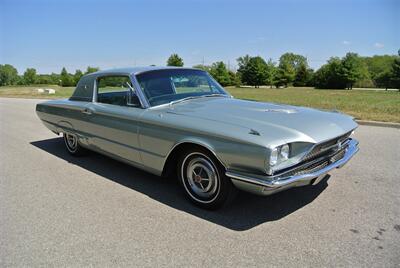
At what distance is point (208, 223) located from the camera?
3227mm

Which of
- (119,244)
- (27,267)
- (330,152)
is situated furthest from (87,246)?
(330,152)

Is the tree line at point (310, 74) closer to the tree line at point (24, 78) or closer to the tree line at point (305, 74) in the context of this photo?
the tree line at point (305, 74)

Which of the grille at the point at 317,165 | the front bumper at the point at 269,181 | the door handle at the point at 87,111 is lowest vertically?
the front bumper at the point at 269,181

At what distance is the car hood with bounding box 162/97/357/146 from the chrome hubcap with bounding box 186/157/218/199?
0.49 metres

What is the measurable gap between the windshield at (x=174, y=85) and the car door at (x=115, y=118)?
A: 214 mm

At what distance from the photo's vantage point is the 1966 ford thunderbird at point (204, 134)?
294 centimetres

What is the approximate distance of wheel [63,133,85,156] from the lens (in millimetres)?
5578

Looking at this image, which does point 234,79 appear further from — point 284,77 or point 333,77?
point 333,77

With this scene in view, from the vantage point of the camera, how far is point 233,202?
3672 mm

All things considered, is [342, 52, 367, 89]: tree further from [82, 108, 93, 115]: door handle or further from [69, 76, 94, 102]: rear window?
[82, 108, 93, 115]: door handle

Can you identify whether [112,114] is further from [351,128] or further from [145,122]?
[351,128]

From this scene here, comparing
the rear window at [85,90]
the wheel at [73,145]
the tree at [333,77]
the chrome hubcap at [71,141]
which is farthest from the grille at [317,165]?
the tree at [333,77]

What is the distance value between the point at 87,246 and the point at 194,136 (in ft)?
4.74

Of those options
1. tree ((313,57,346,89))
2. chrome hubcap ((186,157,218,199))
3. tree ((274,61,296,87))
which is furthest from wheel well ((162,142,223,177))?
tree ((274,61,296,87))
